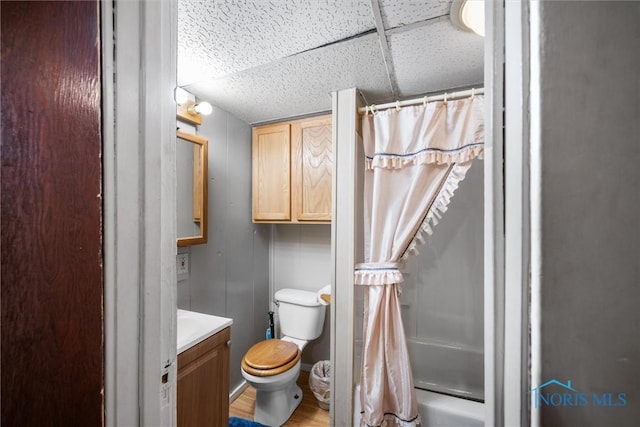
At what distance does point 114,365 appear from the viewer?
0.49m

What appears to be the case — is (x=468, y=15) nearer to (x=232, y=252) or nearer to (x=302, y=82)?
(x=302, y=82)

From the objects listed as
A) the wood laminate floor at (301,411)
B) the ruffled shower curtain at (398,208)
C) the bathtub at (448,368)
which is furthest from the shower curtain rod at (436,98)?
the wood laminate floor at (301,411)

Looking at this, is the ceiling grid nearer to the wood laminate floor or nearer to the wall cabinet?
the wall cabinet

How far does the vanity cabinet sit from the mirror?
0.63 meters

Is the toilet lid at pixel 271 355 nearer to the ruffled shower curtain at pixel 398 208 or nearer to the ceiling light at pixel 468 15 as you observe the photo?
the ruffled shower curtain at pixel 398 208

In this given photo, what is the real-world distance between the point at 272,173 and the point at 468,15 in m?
1.52

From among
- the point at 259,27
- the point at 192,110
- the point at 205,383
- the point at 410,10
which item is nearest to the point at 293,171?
the point at 192,110

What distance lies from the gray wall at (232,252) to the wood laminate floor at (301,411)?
0.42 feet

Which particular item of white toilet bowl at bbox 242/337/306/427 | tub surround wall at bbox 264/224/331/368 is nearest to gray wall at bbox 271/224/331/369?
tub surround wall at bbox 264/224/331/368

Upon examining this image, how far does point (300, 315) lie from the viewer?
203 cm

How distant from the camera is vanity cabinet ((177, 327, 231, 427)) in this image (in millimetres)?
1098

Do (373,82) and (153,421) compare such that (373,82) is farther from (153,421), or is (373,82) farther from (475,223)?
(153,421)

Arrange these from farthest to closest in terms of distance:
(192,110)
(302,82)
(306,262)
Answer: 1. (306,262)
2. (192,110)
3. (302,82)

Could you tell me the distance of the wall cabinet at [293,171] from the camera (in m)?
1.92
